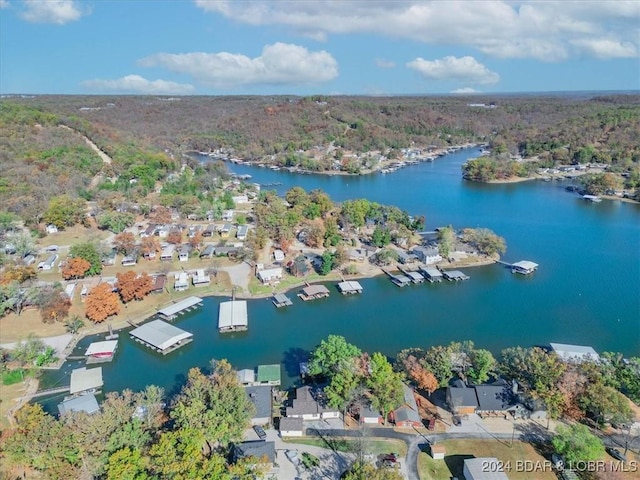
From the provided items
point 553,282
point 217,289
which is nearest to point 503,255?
point 553,282

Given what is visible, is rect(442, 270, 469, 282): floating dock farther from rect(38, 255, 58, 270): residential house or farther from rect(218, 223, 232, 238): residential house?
rect(38, 255, 58, 270): residential house

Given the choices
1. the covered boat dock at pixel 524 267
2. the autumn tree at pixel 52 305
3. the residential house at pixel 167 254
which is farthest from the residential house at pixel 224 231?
the covered boat dock at pixel 524 267

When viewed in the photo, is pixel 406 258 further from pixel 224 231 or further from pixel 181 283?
pixel 181 283

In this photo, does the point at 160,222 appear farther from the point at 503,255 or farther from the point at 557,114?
the point at 557,114

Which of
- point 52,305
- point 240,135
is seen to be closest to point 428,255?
point 52,305

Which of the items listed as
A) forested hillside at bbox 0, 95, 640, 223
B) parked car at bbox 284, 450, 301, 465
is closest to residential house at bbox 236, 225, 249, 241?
forested hillside at bbox 0, 95, 640, 223

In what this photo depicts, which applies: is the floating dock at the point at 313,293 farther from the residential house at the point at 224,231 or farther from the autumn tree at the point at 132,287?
the residential house at the point at 224,231

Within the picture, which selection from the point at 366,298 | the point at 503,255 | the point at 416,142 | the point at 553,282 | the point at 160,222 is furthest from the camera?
the point at 416,142
